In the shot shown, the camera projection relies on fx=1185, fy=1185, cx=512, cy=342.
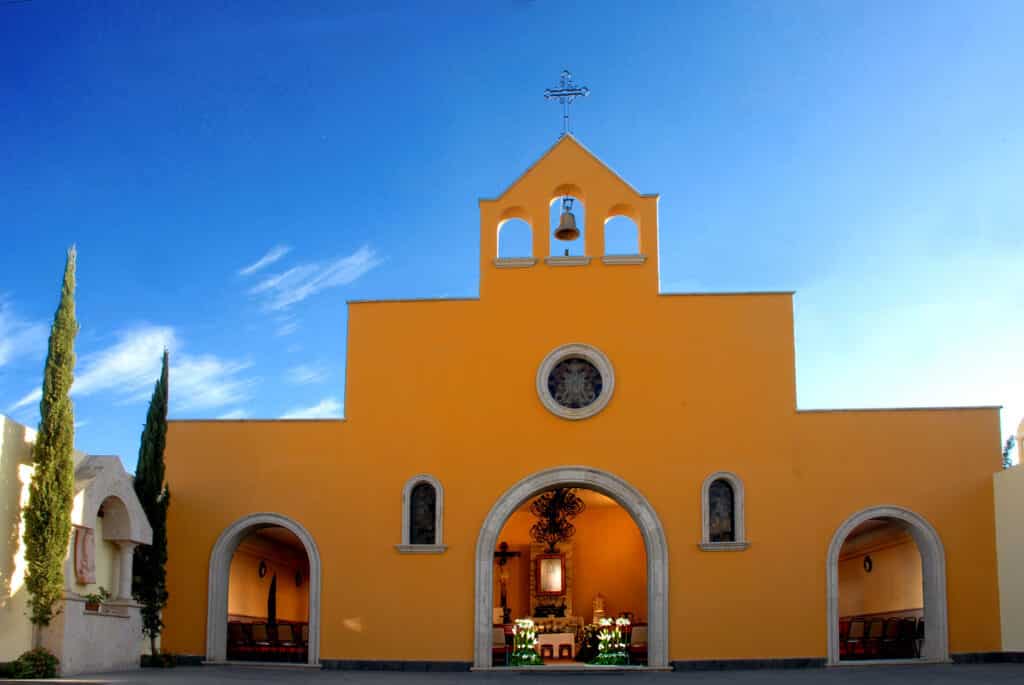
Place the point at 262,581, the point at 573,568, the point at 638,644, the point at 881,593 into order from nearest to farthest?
the point at 638,644 < the point at 881,593 < the point at 262,581 < the point at 573,568

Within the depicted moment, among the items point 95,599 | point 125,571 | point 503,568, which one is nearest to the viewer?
point 95,599

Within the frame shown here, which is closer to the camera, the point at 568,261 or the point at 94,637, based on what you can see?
the point at 94,637

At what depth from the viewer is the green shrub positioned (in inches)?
649

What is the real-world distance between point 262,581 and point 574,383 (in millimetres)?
9464

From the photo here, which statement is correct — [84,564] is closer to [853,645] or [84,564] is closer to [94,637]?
[94,637]

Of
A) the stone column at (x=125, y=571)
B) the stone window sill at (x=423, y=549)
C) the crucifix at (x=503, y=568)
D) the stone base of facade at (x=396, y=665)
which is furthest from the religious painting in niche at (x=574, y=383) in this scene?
the stone column at (x=125, y=571)

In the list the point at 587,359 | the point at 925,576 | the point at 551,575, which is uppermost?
the point at 587,359

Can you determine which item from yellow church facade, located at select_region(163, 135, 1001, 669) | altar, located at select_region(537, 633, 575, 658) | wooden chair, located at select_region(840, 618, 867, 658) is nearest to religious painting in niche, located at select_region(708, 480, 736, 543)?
yellow church facade, located at select_region(163, 135, 1001, 669)

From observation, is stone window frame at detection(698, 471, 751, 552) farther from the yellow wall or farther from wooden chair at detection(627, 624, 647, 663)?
the yellow wall

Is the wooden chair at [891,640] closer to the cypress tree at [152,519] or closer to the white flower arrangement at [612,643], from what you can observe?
the white flower arrangement at [612,643]

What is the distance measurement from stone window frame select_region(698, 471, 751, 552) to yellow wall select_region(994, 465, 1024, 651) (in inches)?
176

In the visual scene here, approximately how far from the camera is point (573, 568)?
27703 mm

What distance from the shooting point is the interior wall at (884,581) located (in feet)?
78.0

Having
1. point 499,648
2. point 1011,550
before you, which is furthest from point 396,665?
point 1011,550
